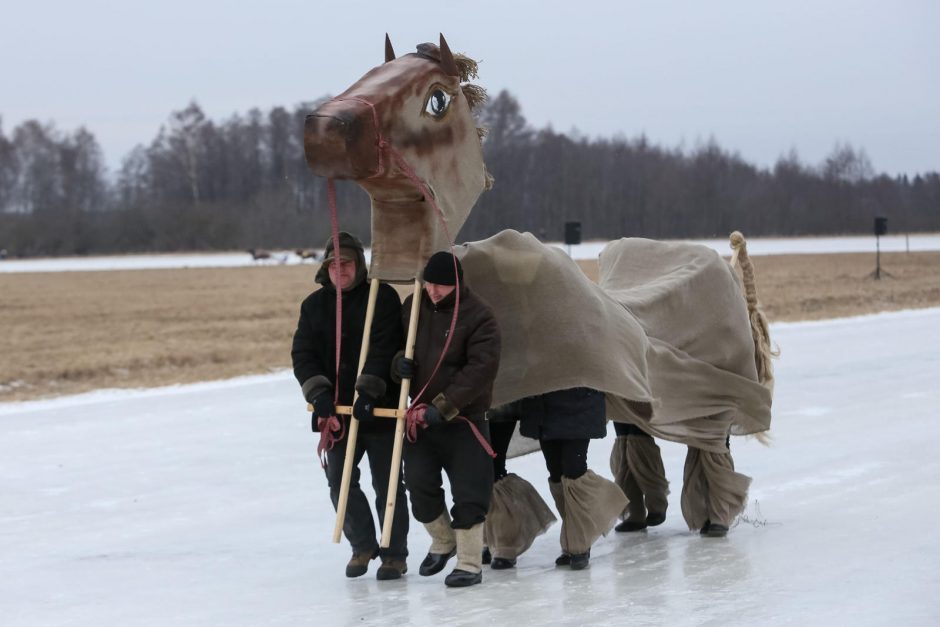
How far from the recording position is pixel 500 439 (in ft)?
19.0

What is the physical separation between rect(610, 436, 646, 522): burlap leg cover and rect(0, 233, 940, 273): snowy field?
33.1 m

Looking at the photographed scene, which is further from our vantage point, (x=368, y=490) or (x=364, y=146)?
(x=368, y=490)

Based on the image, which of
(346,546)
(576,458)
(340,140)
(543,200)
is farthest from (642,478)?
(543,200)

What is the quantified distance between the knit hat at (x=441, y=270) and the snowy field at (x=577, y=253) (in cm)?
3463

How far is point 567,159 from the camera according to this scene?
64.1 m

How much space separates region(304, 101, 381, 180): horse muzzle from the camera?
4.65 m

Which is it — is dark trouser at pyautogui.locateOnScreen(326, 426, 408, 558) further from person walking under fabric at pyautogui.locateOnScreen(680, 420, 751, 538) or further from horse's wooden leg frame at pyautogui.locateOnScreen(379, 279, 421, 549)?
person walking under fabric at pyautogui.locateOnScreen(680, 420, 751, 538)

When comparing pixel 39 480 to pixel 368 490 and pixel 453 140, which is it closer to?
pixel 368 490

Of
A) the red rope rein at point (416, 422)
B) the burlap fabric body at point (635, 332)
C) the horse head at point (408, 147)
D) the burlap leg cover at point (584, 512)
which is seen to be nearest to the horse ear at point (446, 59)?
the horse head at point (408, 147)

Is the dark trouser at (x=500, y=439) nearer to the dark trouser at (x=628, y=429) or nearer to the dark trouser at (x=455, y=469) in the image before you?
the dark trouser at (x=455, y=469)

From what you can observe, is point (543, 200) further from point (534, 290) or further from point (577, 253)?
point (534, 290)

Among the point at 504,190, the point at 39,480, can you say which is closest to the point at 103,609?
the point at 39,480

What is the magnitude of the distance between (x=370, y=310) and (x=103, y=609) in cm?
154

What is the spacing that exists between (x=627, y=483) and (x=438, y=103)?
2.33m
